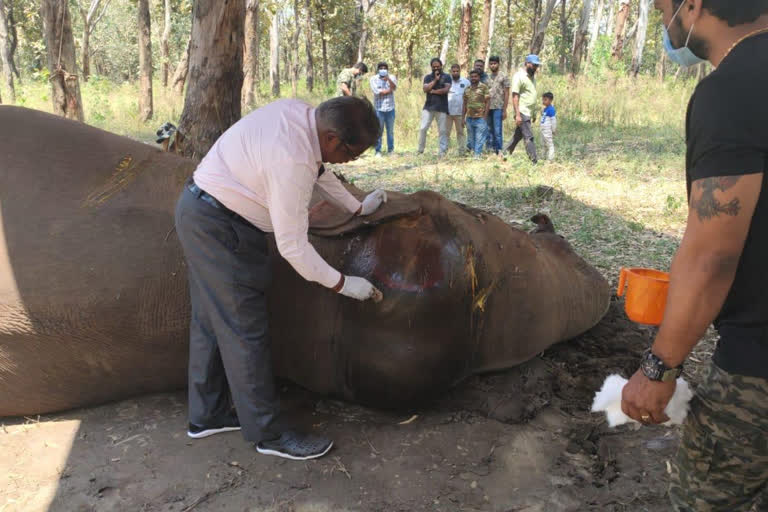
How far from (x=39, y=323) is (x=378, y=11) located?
29963mm

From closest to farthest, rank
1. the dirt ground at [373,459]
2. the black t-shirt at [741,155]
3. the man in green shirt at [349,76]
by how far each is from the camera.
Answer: the black t-shirt at [741,155], the dirt ground at [373,459], the man in green shirt at [349,76]

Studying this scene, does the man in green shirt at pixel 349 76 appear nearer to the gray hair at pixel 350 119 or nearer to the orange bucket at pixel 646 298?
the gray hair at pixel 350 119

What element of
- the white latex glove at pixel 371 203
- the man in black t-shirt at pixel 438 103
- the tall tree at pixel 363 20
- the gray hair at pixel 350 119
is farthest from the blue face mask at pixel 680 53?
the tall tree at pixel 363 20

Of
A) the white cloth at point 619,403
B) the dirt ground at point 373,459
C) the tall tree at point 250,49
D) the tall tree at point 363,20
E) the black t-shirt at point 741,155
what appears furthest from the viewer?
the tall tree at point 363,20

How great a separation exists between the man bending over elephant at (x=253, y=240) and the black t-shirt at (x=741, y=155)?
49.6 inches

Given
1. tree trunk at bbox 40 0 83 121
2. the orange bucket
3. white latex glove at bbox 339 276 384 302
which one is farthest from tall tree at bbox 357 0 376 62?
the orange bucket

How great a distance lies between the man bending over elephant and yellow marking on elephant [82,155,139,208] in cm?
59

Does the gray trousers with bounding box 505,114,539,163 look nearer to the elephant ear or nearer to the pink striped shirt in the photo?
the elephant ear

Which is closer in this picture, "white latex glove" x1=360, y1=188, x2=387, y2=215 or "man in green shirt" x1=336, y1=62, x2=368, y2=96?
"white latex glove" x1=360, y1=188, x2=387, y2=215

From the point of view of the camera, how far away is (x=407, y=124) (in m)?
13.4

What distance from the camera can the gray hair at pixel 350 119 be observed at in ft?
7.50

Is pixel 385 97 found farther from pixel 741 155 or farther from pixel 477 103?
pixel 741 155

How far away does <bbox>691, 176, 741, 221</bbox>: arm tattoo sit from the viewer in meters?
1.33

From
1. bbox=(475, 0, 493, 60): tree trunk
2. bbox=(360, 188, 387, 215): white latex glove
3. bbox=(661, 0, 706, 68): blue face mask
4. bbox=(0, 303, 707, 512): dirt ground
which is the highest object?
bbox=(475, 0, 493, 60): tree trunk
